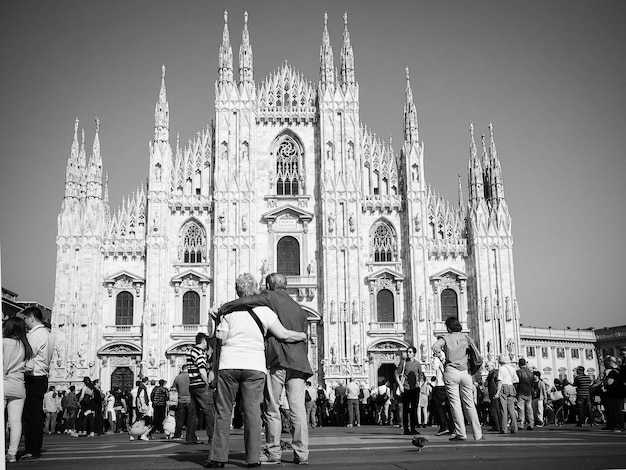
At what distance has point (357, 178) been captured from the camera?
3881cm

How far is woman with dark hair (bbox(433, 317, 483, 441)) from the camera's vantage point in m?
10.6

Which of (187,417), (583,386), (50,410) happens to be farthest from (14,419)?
(583,386)

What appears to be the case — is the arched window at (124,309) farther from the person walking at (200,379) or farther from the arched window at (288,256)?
the person walking at (200,379)

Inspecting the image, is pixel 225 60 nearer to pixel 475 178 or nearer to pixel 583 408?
pixel 475 178

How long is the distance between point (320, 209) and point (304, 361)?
101 feet

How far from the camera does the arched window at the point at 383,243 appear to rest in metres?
39.0

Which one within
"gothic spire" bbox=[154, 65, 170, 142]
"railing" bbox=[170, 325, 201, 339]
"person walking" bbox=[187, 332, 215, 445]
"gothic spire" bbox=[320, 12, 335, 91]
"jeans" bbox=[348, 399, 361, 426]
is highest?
"gothic spire" bbox=[320, 12, 335, 91]

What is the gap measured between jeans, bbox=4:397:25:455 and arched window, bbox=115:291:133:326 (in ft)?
95.8

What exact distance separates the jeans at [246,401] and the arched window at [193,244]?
31416mm

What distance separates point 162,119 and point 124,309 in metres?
10.2

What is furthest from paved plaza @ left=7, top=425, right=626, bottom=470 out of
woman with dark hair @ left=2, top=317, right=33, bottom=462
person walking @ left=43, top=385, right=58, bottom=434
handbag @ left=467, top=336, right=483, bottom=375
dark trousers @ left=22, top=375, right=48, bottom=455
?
person walking @ left=43, top=385, right=58, bottom=434

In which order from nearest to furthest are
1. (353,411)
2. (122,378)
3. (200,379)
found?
(200,379) < (353,411) < (122,378)

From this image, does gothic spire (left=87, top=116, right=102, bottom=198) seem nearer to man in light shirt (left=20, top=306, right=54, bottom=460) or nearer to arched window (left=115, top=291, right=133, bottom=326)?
arched window (left=115, top=291, right=133, bottom=326)

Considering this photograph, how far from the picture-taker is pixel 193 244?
1523 inches
